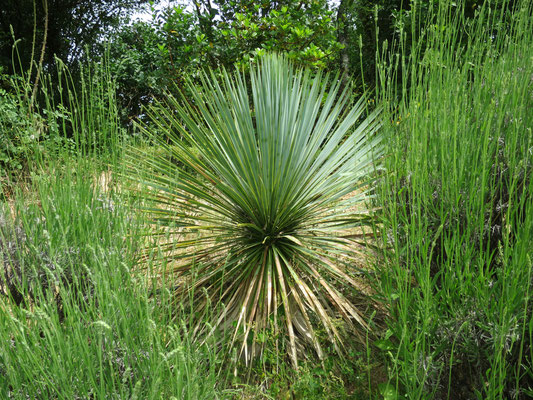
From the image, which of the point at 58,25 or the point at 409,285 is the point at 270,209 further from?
the point at 58,25

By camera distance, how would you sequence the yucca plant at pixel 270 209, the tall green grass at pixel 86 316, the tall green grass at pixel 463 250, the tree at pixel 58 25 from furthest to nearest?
the tree at pixel 58 25, the yucca plant at pixel 270 209, the tall green grass at pixel 463 250, the tall green grass at pixel 86 316

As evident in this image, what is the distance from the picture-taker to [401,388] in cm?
187

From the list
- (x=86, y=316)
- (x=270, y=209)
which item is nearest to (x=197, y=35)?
(x=270, y=209)

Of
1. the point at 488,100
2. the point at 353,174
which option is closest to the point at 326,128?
the point at 353,174

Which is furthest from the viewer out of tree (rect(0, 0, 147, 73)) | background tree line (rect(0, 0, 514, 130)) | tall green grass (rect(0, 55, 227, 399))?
tree (rect(0, 0, 147, 73))

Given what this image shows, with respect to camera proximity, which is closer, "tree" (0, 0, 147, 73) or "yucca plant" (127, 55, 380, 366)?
"yucca plant" (127, 55, 380, 366)

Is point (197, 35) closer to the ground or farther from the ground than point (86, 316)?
farther from the ground

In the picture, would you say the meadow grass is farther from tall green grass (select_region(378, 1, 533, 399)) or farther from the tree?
the tree

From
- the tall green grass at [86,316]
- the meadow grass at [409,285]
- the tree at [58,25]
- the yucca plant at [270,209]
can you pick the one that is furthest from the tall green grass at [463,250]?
the tree at [58,25]

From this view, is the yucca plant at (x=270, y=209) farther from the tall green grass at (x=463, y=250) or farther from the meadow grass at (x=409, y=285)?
the tall green grass at (x=463, y=250)

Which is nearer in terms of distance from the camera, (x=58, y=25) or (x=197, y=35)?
(x=197, y=35)

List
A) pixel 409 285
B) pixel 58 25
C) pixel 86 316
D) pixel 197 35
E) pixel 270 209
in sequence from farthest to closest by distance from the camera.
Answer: pixel 58 25 < pixel 197 35 < pixel 270 209 < pixel 86 316 < pixel 409 285

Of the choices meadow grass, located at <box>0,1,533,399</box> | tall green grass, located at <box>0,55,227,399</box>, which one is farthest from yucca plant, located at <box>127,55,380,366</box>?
tall green grass, located at <box>0,55,227,399</box>

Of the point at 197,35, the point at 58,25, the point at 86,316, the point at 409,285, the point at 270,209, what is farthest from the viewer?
the point at 58,25
